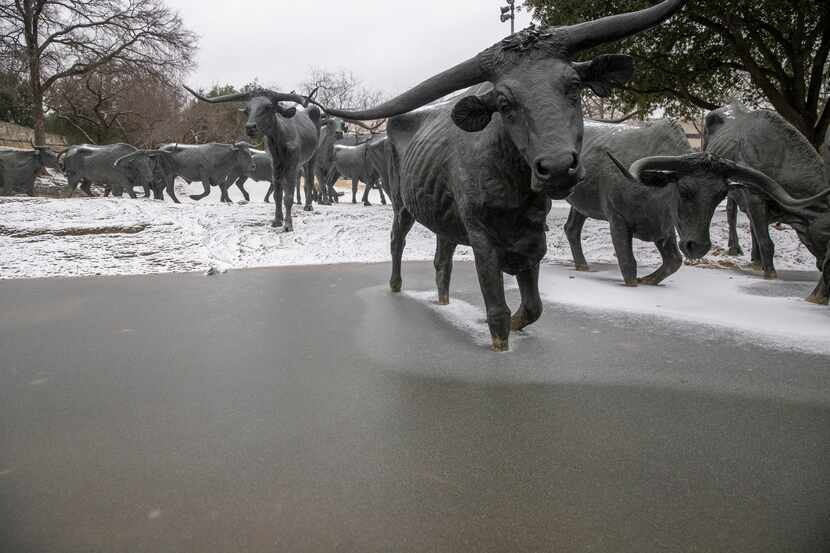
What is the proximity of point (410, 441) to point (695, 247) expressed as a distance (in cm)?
394

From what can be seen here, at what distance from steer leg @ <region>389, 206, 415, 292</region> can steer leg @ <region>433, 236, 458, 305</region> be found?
22.5 inches

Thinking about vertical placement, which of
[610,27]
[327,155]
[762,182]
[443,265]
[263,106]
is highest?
[263,106]

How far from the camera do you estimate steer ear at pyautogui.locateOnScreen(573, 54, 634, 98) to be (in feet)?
9.43

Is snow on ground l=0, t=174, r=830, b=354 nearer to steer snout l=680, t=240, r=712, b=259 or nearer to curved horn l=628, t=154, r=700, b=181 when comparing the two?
steer snout l=680, t=240, r=712, b=259

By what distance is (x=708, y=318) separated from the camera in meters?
4.32

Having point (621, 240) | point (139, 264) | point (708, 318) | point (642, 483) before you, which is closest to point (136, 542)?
point (642, 483)

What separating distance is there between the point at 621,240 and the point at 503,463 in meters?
4.37

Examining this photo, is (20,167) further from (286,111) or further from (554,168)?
(554,168)

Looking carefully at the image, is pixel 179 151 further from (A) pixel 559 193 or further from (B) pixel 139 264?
(A) pixel 559 193

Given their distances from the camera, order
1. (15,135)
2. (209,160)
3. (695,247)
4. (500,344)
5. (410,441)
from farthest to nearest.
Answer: (15,135) → (209,160) → (695,247) → (500,344) → (410,441)

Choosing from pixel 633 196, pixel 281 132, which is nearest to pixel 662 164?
pixel 633 196

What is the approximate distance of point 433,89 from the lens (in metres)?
3.17

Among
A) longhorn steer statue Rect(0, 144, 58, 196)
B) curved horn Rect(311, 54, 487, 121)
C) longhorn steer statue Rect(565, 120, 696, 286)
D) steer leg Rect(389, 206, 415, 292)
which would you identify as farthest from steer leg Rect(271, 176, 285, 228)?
longhorn steer statue Rect(0, 144, 58, 196)

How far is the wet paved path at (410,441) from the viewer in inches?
64.5
